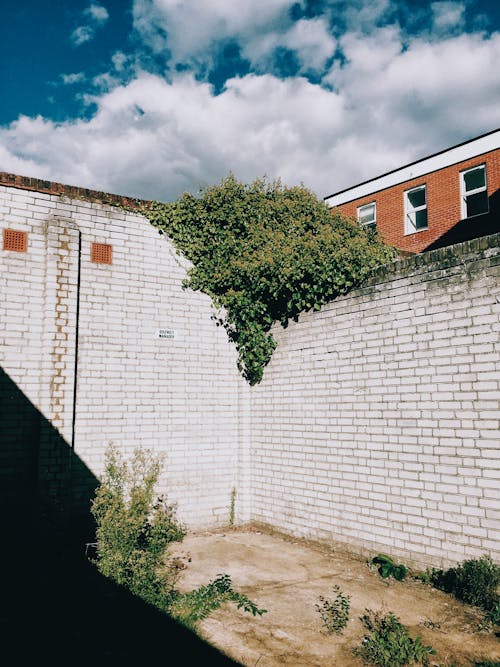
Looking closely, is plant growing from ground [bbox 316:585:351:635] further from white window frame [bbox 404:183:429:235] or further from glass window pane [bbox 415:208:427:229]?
glass window pane [bbox 415:208:427:229]

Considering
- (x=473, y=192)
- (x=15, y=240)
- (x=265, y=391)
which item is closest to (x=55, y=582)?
(x=265, y=391)

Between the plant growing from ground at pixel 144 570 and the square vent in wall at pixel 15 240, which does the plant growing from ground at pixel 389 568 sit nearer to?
the plant growing from ground at pixel 144 570

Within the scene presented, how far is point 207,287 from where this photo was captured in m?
9.40

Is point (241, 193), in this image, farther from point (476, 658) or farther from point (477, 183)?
point (477, 183)

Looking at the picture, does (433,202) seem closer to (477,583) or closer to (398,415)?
(398,415)

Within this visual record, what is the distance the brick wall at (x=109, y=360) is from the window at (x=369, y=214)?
10871mm

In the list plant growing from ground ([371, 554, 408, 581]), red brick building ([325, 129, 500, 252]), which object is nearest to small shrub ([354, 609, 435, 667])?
plant growing from ground ([371, 554, 408, 581])

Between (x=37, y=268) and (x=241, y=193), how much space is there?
4084mm

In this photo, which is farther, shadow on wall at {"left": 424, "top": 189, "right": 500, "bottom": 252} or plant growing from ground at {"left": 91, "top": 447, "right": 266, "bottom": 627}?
shadow on wall at {"left": 424, "top": 189, "right": 500, "bottom": 252}

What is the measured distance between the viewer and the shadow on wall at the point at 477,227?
14797 millimetres

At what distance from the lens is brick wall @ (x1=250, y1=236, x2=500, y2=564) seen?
5848 millimetres

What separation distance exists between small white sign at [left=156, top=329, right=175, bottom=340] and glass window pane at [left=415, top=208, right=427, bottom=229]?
1135cm

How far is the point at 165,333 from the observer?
353 inches

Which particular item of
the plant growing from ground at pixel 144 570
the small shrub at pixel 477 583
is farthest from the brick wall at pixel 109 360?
the small shrub at pixel 477 583
